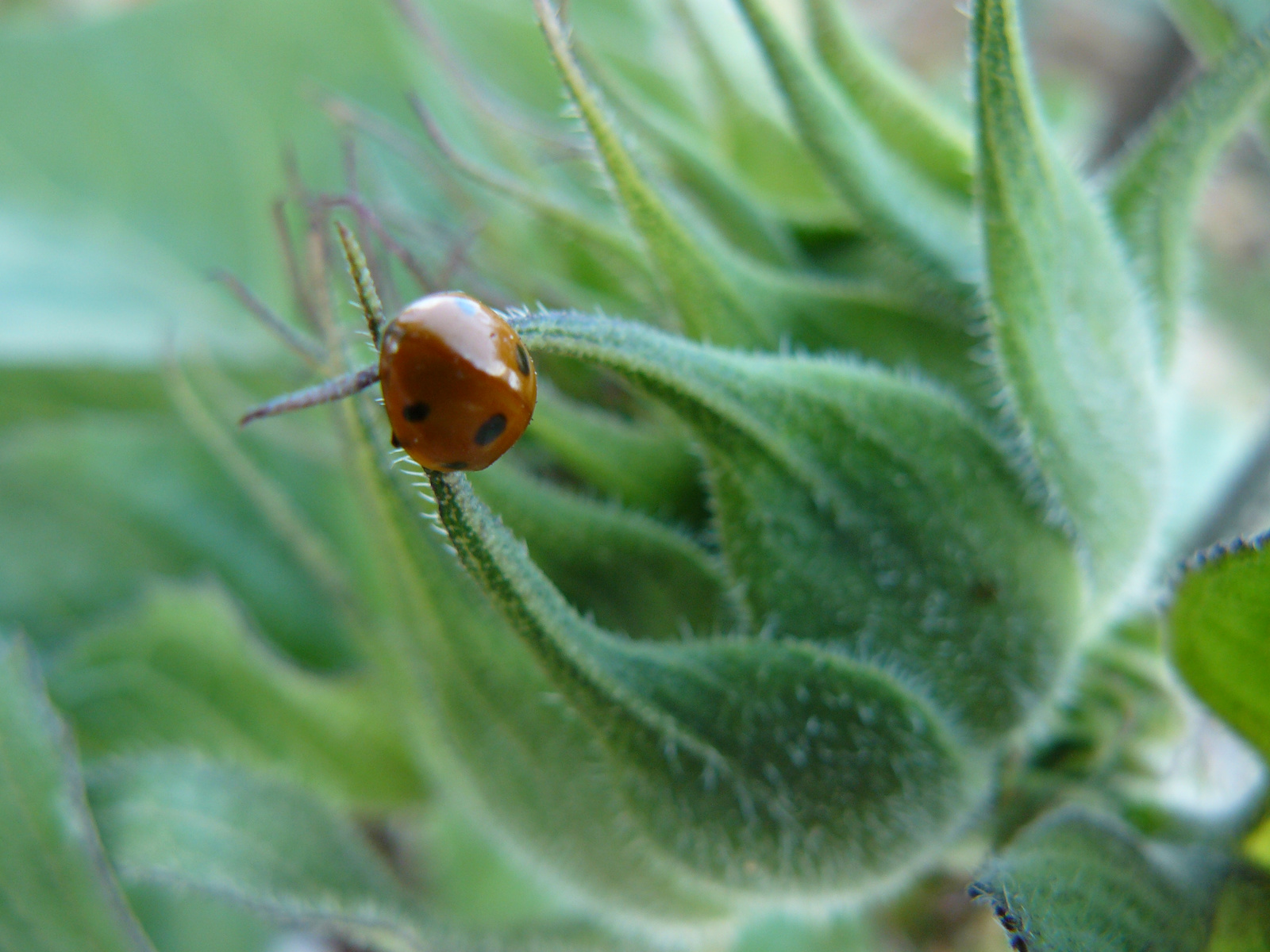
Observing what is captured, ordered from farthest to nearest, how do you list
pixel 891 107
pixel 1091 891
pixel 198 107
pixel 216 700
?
1. pixel 198 107
2. pixel 216 700
3. pixel 891 107
4. pixel 1091 891

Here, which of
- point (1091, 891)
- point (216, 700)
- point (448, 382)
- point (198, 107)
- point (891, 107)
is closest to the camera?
point (448, 382)

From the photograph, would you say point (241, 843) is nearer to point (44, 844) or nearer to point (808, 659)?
point (44, 844)

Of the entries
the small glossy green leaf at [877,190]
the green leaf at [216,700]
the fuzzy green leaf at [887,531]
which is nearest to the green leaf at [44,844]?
the green leaf at [216,700]

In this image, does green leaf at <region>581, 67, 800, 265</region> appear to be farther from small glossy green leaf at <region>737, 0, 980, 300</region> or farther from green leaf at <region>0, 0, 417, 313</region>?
green leaf at <region>0, 0, 417, 313</region>

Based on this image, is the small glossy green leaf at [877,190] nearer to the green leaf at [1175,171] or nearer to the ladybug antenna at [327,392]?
the green leaf at [1175,171]

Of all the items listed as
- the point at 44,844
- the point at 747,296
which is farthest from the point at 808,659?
the point at 44,844

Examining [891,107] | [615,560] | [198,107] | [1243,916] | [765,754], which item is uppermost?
[198,107]

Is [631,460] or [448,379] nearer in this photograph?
[448,379]

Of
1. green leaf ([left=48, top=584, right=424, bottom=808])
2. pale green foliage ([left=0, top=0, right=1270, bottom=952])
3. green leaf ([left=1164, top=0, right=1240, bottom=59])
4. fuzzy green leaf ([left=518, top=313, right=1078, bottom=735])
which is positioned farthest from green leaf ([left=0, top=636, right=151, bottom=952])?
green leaf ([left=1164, top=0, right=1240, bottom=59])

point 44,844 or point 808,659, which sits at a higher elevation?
point 44,844
